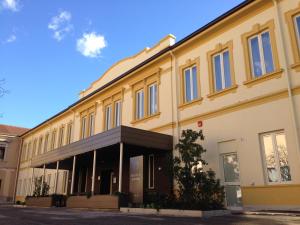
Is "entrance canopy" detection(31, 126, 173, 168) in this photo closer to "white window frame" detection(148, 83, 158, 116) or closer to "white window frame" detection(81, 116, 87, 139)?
"white window frame" detection(148, 83, 158, 116)

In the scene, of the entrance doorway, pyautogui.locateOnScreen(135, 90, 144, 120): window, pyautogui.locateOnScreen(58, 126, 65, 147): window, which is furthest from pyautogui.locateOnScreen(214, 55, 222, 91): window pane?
pyautogui.locateOnScreen(58, 126, 65, 147): window

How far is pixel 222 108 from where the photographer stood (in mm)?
13148

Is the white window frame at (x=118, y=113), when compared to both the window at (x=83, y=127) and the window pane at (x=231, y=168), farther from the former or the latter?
the window pane at (x=231, y=168)

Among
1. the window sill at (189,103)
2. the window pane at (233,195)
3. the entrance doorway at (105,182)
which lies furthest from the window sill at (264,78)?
the entrance doorway at (105,182)

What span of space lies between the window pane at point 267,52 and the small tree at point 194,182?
3.64 m

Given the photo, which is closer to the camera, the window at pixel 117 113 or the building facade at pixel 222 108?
the building facade at pixel 222 108

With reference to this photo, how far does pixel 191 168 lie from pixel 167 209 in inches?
74.2

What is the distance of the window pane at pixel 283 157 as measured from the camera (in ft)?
34.7

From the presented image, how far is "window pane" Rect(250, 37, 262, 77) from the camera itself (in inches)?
482

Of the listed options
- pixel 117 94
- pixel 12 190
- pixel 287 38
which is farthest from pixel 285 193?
pixel 12 190

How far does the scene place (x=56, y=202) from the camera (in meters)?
18.8

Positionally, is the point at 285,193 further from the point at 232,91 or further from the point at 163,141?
the point at 163,141

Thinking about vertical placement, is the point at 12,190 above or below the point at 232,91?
below

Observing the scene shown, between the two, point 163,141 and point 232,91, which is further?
point 163,141
